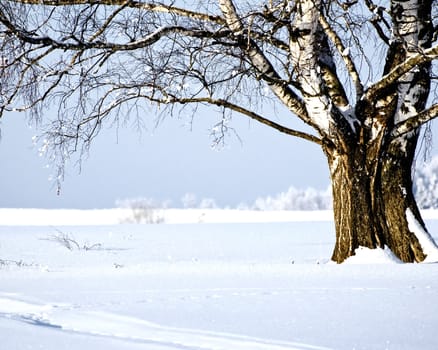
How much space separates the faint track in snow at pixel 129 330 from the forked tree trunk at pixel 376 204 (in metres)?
5.20

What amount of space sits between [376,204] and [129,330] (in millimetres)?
6003

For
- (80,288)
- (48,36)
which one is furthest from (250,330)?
(48,36)

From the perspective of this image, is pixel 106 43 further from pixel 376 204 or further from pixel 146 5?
pixel 376 204

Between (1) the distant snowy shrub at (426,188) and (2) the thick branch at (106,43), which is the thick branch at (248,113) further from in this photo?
(1) the distant snowy shrub at (426,188)

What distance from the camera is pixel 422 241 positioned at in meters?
9.77

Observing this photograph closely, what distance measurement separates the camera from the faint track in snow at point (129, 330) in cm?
392

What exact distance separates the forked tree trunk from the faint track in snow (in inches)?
205

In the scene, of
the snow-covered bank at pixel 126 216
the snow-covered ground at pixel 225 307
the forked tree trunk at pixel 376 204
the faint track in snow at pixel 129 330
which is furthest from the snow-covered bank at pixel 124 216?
the faint track in snow at pixel 129 330

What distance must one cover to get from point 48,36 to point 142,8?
1418 mm

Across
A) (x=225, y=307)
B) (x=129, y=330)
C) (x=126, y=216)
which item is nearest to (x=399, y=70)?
(x=225, y=307)

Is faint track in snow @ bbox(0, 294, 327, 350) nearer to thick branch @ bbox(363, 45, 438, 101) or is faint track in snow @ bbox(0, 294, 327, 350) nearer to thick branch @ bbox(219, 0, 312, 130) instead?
thick branch @ bbox(219, 0, 312, 130)

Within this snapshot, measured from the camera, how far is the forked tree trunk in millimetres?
9664

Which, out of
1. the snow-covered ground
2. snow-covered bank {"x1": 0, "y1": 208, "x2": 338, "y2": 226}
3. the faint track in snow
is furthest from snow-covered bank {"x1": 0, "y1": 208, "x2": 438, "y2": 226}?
the faint track in snow

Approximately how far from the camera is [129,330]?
4414mm
